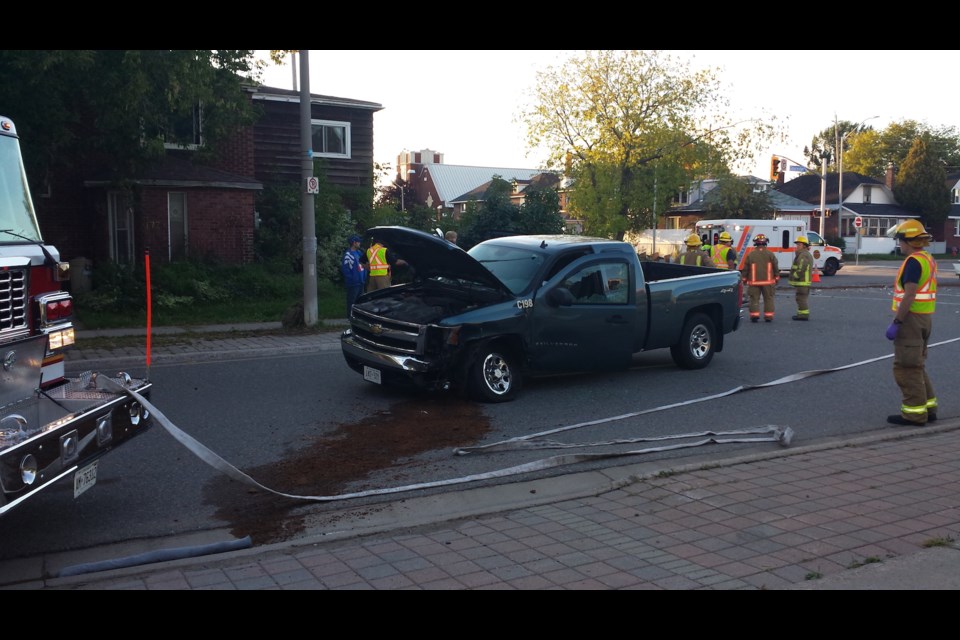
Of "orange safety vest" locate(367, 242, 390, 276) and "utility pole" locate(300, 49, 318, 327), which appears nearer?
"utility pole" locate(300, 49, 318, 327)

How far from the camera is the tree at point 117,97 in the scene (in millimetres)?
14672

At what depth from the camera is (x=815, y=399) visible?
1020cm

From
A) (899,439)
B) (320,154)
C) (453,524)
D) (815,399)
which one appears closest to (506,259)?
(815,399)

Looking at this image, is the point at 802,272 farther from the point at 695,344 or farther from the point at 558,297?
the point at 558,297

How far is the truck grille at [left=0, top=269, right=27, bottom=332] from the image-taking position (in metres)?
5.21

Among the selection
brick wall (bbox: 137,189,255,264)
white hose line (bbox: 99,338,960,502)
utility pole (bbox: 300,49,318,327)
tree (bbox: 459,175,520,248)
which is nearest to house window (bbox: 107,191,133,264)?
brick wall (bbox: 137,189,255,264)

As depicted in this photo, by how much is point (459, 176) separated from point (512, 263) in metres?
76.2

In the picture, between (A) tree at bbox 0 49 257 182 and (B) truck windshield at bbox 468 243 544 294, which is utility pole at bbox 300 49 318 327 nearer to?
(A) tree at bbox 0 49 257 182

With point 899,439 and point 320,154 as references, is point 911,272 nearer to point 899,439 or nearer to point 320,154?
point 899,439

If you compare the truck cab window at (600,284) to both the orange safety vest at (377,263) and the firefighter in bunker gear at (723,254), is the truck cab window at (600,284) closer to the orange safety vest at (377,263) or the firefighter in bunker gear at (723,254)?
the orange safety vest at (377,263)

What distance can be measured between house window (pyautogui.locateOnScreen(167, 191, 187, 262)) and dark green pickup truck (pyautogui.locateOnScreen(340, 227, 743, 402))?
12676 millimetres

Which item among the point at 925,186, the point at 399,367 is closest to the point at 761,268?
the point at 399,367

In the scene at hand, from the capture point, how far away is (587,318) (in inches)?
405

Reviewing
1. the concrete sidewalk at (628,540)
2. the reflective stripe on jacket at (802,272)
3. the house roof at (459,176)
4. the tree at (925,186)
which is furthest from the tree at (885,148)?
the concrete sidewalk at (628,540)
